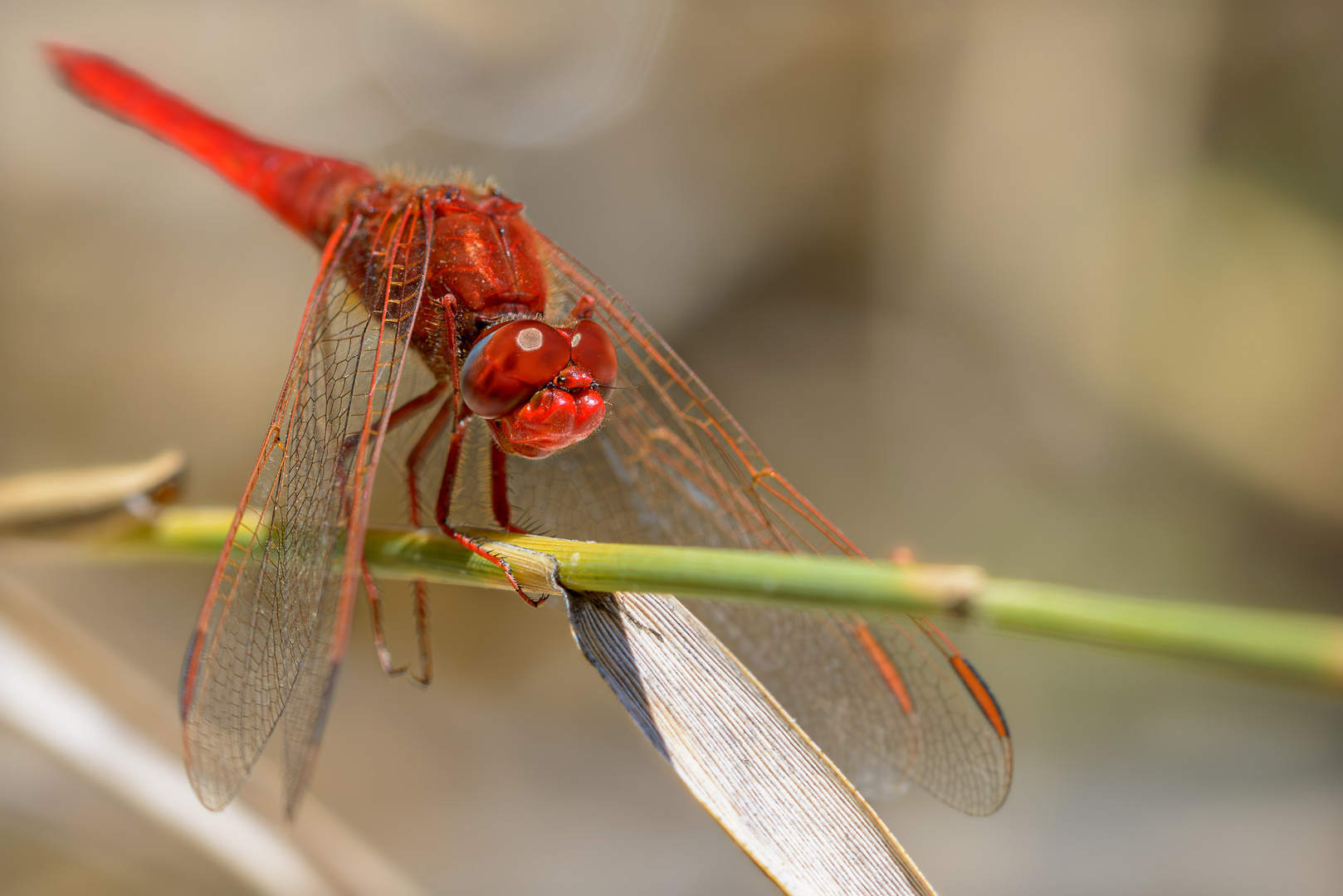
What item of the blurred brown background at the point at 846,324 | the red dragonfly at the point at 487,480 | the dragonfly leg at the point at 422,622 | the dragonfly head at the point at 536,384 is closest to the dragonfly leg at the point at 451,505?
the red dragonfly at the point at 487,480

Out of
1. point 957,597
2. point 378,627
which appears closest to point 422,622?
point 378,627

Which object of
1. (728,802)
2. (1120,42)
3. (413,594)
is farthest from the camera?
(1120,42)

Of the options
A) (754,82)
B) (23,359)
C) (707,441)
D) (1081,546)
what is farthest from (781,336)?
(23,359)

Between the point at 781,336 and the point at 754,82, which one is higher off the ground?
the point at 754,82

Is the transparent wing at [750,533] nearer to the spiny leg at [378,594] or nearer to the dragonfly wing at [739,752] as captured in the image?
the spiny leg at [378,594]

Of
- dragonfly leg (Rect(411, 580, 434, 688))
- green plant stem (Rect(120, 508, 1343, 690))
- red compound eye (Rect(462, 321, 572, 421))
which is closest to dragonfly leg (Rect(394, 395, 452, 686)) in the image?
dragonfly leg (Rect(411, 580, 434, 688))

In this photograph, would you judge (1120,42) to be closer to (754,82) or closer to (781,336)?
(754,82)

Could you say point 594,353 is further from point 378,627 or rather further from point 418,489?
point 378,627
